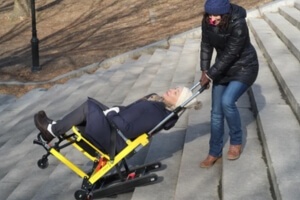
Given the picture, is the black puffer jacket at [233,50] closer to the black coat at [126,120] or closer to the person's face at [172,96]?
the person's face at [172,96]

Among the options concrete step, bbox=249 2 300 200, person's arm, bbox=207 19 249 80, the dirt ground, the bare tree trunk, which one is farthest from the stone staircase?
the bare tree trunk

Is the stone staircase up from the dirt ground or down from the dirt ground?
up

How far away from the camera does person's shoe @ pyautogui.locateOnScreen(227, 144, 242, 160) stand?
4438 mm

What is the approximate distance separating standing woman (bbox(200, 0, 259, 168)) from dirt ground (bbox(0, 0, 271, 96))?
22.2 feet

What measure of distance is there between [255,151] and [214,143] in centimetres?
44

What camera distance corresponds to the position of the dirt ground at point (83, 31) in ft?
38.9

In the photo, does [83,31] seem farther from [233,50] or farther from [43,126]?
[233,50]

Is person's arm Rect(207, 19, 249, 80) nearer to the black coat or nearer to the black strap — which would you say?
the black coat

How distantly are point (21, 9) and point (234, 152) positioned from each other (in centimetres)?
1622

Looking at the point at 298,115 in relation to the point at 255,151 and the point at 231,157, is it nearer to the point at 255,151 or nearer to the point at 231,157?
the point at 255,151

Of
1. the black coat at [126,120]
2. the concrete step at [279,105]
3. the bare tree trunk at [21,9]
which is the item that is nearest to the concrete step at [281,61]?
the concrete step at [279,105]

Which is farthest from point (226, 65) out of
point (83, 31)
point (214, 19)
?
point (83, 31)

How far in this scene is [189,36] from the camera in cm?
1134

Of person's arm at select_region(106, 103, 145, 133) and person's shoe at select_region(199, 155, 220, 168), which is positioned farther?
person's shoe at select_region(199, 155, 220, 168)
